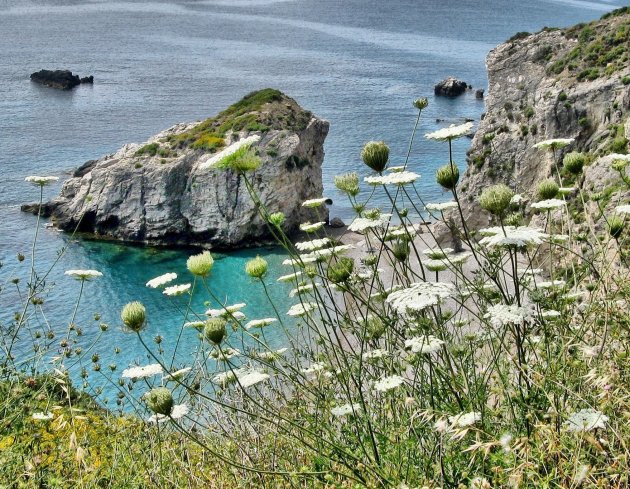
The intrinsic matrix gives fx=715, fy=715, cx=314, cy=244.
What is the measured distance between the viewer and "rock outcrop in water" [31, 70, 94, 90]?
96.6 metres

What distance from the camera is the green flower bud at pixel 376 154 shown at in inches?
170

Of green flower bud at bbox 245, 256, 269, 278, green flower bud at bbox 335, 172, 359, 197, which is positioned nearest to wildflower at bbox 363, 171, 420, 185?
green flower bud at bbox 335, 172, 359, 197

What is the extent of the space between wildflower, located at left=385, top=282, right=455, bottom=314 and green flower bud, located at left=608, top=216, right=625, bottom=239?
1.70 m

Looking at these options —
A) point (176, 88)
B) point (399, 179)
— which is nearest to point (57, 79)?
point (176, 88)

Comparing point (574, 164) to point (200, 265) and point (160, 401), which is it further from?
point (160, 401)

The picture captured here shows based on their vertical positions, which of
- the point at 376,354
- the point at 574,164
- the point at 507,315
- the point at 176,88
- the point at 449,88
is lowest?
the point at 176,88

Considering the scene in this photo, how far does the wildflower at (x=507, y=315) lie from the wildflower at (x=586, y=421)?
0.48 meters

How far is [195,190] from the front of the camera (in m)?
48.1

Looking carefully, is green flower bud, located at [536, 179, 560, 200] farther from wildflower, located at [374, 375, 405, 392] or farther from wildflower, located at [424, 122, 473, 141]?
wildflower, located at [374, 375, 405, 392]

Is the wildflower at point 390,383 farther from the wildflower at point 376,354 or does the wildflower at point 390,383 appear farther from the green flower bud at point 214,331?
the green flower bud at point 214,331

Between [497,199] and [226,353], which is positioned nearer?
[497,199]

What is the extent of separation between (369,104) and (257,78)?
22104 mm

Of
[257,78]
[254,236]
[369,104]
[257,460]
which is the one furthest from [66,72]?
[257,460]

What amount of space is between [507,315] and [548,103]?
40.0 metres
